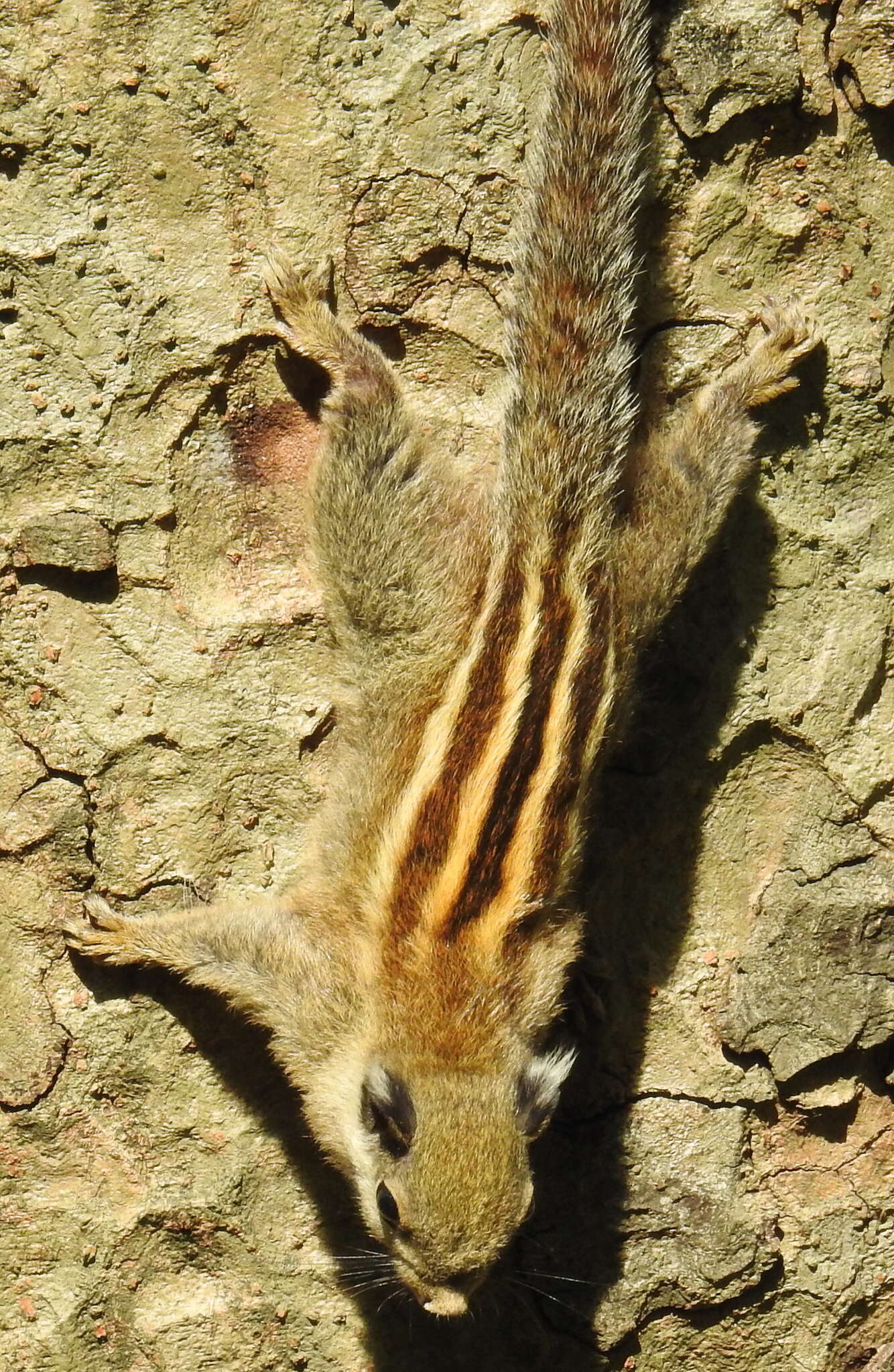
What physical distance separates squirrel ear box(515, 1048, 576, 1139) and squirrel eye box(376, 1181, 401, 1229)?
18.3 inches

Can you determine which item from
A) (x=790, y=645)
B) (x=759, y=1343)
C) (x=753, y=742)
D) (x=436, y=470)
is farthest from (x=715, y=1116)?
(x=436, y=470)

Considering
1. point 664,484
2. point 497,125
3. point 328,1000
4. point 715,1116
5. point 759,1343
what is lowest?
point 759,1343

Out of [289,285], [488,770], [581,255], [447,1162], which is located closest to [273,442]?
[289,285]

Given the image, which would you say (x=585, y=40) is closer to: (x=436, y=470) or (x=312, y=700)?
(x=436, y=470)

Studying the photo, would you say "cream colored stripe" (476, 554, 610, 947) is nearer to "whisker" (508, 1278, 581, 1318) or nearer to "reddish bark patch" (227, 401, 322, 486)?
"reddish bark patch" (227, 401, 322, 486)

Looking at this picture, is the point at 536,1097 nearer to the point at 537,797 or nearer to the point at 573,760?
the point at 537,797

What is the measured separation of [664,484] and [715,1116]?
2.24 meters

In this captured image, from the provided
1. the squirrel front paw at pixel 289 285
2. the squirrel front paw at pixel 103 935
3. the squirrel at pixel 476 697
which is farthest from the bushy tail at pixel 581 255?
the squirrel front paw at pixel 103 935

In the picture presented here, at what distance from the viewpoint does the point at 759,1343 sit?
5.71 metres

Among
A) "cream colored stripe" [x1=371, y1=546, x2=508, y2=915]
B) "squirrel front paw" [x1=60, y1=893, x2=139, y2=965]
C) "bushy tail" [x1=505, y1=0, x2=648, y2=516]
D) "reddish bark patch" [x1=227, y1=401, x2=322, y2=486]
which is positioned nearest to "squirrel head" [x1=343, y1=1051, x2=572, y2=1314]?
"cream colored stripe" [x1=371, y1=546, x2=508, y2=915]

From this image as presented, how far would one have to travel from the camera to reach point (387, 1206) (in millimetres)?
5035

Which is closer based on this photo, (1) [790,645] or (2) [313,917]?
(2) [313,917]

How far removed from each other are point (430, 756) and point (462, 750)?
137 millimetres

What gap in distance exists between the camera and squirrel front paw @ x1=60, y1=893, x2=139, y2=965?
539 centimetres
